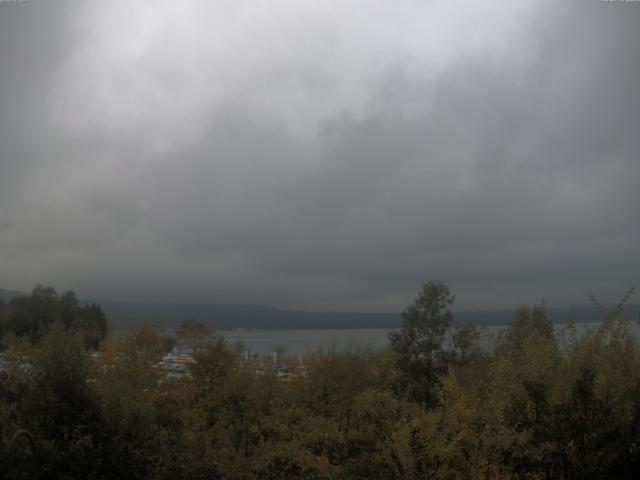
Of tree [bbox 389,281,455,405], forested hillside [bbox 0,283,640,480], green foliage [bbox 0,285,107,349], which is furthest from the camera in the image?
green foliage [bbox 0,285,107,349]

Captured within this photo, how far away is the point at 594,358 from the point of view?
13.5 metres

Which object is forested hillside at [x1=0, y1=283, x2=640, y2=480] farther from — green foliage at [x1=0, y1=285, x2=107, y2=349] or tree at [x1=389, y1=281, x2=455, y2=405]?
green foliage at [x1=0, y1=285, x2=107, y2=349]

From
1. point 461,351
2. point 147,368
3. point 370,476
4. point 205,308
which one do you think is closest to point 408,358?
point 461,351

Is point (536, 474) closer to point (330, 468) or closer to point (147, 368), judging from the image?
point (330, 468)

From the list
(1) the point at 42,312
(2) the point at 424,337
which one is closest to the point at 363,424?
(2) the point at 424,337

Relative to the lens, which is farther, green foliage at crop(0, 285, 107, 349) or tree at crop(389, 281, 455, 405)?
green foliage at crop(0, 285, 107, 349)

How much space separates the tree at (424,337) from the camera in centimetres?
3156

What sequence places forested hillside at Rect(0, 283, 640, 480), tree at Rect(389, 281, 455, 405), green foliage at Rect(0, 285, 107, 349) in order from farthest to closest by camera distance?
green foliage at Rect(0, 285, 107, 349) → tree at Rect(389, 281, 455, 405) → forested hillside at Rect(0, 283, 640, 480)

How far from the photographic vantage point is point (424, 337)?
3198cm

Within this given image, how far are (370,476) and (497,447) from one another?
4.70 m

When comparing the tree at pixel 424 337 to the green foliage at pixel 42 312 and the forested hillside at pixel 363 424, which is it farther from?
the green foliage at pixel 42 312

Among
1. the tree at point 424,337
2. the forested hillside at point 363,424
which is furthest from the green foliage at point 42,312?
the forested hillside at point 363,424

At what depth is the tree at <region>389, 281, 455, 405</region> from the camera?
3156 centimetres

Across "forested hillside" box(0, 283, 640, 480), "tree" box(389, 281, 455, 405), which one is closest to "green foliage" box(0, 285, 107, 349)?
"tree" box(389, 281, 455, 405)
